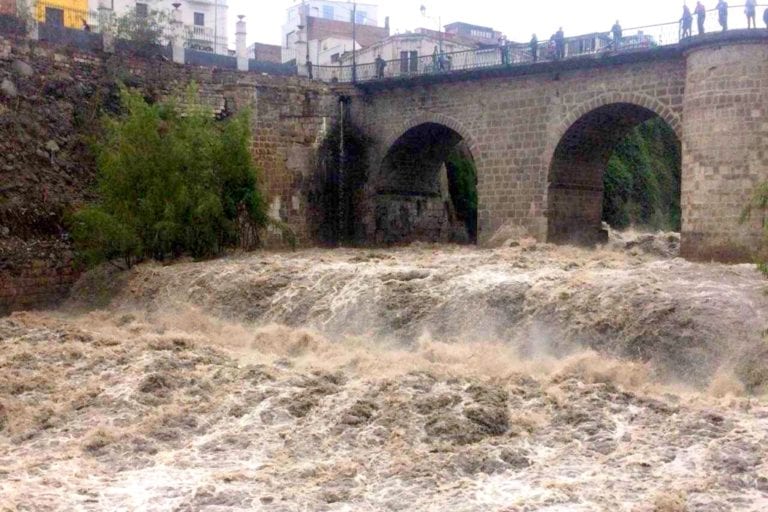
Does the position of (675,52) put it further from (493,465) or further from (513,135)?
(493,465)

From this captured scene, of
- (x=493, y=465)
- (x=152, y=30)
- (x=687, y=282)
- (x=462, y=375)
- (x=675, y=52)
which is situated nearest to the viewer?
(x=493, y=465)

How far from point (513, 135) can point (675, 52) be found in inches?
167

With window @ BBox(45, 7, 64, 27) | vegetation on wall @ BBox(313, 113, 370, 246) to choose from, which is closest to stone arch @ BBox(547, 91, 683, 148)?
vegetation on wall @ BBox(313, 113, 370, 246)

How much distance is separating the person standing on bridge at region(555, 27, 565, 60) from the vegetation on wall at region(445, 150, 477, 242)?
8309mm

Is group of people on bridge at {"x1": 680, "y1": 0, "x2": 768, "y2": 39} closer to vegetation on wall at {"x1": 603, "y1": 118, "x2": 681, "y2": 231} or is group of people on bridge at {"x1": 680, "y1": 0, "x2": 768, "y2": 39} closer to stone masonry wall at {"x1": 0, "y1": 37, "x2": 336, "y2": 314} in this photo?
stone masonry wall at {"x1": 0, "y1": 37, "x2": 336, "y2": 314}

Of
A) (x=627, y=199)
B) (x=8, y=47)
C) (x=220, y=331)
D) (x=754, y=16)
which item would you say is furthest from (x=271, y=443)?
(x=627, y=199)

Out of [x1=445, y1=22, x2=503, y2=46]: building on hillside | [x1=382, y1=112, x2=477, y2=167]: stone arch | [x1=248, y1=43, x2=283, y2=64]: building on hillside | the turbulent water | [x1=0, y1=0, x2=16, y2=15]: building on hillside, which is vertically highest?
[x1=445, y1=22, x2=503, y2=46]: building on hillside

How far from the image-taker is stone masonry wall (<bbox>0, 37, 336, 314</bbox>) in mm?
19547

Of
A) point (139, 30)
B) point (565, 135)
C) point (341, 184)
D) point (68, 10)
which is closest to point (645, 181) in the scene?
point (341, 184)

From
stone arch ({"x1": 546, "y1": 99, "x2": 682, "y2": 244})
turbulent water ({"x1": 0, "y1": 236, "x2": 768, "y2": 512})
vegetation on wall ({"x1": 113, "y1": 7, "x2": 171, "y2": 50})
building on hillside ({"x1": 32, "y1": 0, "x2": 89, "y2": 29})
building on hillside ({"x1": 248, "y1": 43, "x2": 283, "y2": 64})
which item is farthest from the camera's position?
building on hillside ({"x1": 248, "y1": 43, "x2": 283, "y2": 64})

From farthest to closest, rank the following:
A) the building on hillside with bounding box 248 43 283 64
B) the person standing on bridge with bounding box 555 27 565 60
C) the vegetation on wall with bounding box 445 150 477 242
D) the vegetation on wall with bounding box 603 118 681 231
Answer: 1. the building on hillside with bounding box 248 43 283 64
2. the vegetation on wall with bounding box 603 118 681 231
3. the vegetation on wall with bounding box 445 150 477 242
4. the person standing on bridge with bounding box 555 27 565 60

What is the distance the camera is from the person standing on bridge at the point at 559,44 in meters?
20.3

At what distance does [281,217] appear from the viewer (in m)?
23.9

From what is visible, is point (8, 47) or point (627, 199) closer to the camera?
point (8, 47)
